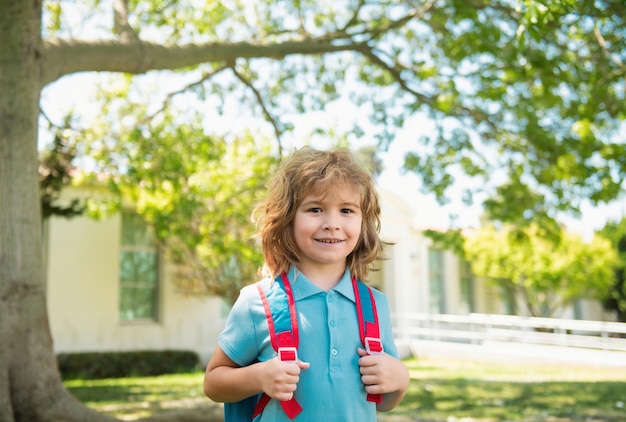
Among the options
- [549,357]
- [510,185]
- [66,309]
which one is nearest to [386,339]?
[510,185]

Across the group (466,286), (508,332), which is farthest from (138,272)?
(466,286)

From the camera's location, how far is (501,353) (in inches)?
727

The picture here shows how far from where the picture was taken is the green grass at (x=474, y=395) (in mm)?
8273

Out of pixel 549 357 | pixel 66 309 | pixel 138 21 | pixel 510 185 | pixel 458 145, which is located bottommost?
pixel 549 357

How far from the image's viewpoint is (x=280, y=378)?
2.13 meters

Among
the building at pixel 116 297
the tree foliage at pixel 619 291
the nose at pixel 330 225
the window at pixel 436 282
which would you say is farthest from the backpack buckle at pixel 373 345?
the tree foliage at pixel 619 291

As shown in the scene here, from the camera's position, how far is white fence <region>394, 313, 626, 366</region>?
58.6ft

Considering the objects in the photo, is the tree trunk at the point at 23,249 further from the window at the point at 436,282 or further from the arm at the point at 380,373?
the window at the point at 436,282

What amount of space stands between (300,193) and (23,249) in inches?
148

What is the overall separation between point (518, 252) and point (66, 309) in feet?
49.2

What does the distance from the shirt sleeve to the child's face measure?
0.83ft

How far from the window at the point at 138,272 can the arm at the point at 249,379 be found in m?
14.2

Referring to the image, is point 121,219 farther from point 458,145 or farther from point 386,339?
point 386,339

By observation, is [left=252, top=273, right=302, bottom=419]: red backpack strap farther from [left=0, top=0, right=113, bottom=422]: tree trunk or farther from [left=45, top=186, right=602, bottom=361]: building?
[left=45, top=186, right=602, bottom=361]: building
